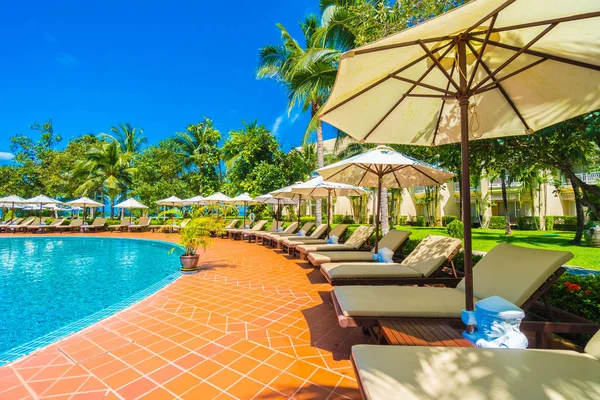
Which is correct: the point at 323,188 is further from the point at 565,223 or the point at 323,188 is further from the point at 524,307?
the point at 565,223

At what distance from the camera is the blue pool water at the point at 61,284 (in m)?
4.61

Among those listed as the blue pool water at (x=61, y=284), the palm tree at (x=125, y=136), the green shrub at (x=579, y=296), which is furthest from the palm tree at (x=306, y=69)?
the palm tree at (x=125, y=136)

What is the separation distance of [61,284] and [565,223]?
3266cm

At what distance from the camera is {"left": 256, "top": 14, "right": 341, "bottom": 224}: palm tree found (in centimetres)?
1012

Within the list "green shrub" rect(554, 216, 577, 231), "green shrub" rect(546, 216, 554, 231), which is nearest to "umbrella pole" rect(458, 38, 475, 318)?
"green shrub" rect(546, 216, 554, 231)

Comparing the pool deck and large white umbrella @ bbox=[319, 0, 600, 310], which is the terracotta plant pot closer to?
the pool deck

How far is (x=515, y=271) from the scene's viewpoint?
310 cm

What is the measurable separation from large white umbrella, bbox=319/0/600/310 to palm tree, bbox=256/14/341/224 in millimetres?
6690

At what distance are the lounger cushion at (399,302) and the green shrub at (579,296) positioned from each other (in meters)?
1.15

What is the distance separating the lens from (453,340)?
2479mm

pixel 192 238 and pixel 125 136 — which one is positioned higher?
pixel 125 136

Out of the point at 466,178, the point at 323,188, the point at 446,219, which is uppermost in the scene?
the point at 323,188

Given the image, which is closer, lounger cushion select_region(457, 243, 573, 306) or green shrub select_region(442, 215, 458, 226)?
lounger cushion select_region(457, 243, 573, 306)

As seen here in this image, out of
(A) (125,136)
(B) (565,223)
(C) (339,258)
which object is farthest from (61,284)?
(B) (565,223)
